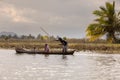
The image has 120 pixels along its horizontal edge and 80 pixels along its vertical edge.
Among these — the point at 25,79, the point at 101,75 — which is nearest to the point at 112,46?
the point at 101,75

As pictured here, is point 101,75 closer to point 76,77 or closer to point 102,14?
point 76,77

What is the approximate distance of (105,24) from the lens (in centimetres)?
5094

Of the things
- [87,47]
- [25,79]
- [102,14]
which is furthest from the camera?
[87,47]

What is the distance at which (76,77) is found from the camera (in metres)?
22.4

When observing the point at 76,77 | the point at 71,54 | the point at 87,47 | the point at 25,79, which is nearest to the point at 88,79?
the point at 76,77

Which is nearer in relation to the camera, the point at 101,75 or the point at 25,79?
the point at 25,79

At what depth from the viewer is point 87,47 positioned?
54375 mm

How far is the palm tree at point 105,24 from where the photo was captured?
50.5 meters

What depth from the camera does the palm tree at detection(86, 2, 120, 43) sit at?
5047 cm

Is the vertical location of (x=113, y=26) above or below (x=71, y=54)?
above

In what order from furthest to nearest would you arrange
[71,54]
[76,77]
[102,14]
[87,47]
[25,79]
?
[87,47], [102,14], [71,54], [76,77], [25,79]

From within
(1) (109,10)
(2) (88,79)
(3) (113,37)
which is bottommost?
(2) (88,79)

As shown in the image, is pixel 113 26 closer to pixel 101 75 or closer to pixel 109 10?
pixel 109 10

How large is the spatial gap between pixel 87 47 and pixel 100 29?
14.7ft
